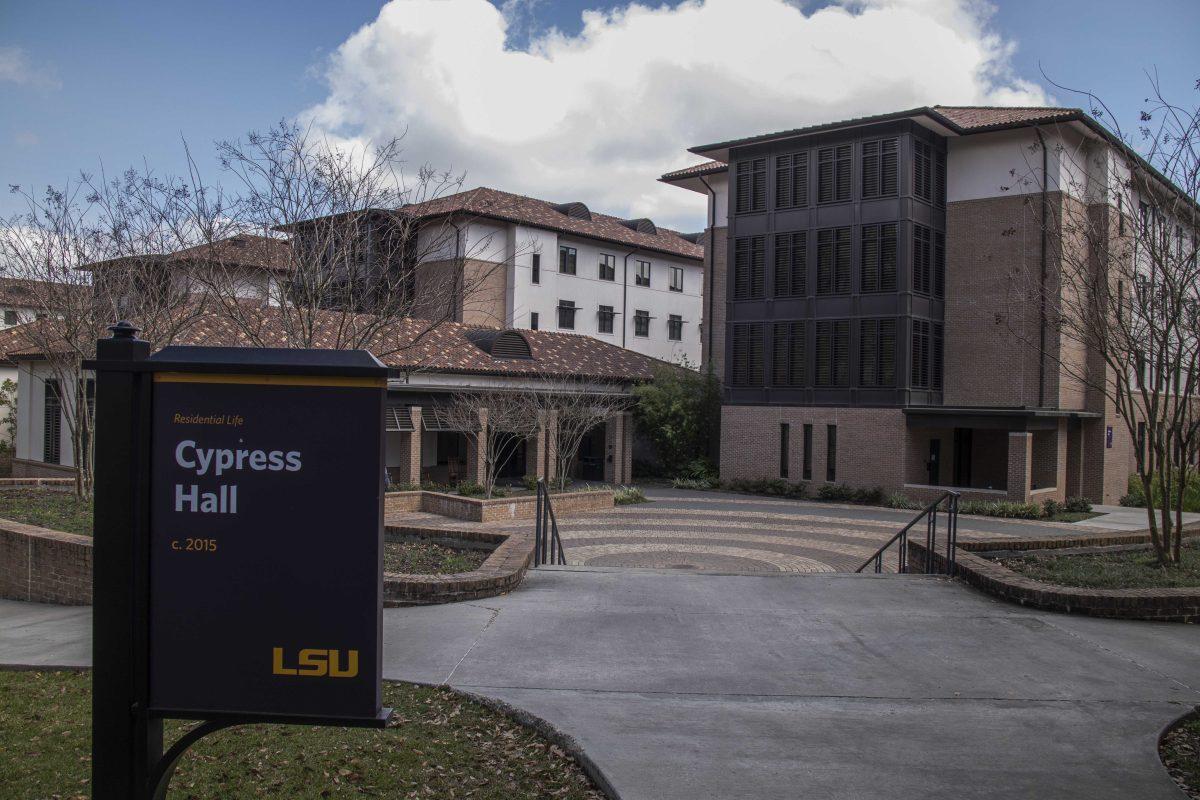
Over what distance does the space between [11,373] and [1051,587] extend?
127ft

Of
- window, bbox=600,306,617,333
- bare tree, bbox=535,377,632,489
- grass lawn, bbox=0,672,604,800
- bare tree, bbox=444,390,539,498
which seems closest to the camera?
grass lawn, bbox=0,672,604,800

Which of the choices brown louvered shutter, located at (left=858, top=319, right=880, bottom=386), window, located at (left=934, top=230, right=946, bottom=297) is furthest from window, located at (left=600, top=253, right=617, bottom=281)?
window, located at (left=934, top=230, right=946, bottom=297)

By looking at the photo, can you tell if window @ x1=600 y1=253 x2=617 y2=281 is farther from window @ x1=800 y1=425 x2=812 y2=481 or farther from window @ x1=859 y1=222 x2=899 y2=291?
window @ x1=859 y1=222 x2=899 y2=291

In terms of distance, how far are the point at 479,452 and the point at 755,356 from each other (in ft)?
35.3

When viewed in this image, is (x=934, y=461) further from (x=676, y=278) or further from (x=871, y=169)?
(x=676, y=278)

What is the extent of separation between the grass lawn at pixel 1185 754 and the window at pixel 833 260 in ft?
82.0

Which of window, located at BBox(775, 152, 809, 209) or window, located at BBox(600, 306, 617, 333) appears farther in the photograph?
window, located at BBox(600, 306, 617, 333)

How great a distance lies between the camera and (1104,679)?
7.49 m

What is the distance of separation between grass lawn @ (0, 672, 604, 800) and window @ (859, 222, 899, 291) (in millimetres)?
25772

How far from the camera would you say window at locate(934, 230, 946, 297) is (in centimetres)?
3044

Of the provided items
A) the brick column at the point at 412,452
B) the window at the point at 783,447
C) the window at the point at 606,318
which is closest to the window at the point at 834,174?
the window at the point at 783,447

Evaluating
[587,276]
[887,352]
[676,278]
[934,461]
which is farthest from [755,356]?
[676,278]

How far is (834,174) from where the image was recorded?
30.6m

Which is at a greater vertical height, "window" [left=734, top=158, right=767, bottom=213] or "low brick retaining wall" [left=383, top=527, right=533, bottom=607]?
"window" [left=734, top=158, right=767, bottom=213]
